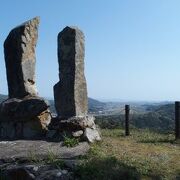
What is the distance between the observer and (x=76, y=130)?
15180 millimetres

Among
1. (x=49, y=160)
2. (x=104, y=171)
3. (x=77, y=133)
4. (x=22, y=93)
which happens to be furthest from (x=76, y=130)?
(x=104, y=171)

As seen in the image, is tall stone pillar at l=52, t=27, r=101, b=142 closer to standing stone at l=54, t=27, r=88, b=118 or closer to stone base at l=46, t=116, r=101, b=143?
standing stone at l=54, t=27, r=88, b=118

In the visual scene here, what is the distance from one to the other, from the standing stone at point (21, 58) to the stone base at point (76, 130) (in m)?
2.03

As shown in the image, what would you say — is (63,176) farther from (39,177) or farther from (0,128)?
(0,128)

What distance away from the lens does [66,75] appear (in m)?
16.3

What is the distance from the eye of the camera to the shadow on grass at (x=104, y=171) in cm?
1069

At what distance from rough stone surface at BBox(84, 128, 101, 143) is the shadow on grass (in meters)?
3.33

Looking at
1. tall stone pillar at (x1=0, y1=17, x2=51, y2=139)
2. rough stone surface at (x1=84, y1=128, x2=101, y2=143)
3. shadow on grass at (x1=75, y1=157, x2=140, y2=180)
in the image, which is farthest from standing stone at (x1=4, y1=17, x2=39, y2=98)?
shadow on grass at (x1=75, y1=157, x2=140, y2=180)

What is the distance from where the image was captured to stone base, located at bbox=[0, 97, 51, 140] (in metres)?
15.9

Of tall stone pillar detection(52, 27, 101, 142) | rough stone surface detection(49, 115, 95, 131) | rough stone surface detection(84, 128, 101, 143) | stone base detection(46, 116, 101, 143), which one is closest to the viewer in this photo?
rough stone surface detection(84, 128, 101, 143)

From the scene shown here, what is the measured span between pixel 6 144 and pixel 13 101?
2243 millimetres

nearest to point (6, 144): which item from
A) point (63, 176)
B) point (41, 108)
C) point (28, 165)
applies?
point (41, 108)

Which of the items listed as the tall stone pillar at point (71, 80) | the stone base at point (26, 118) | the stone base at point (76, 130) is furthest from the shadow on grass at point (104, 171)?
the stone base at point (26, 118)

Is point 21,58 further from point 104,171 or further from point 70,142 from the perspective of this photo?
point 104,171
